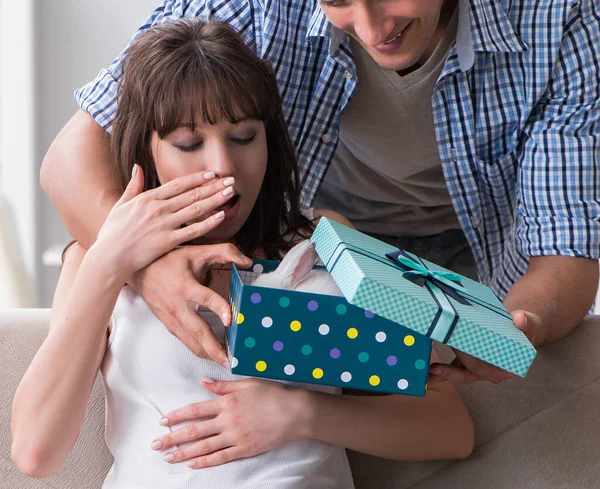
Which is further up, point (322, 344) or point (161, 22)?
point (161, 22)

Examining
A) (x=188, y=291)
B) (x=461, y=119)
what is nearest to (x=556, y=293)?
(x=461, y=119)

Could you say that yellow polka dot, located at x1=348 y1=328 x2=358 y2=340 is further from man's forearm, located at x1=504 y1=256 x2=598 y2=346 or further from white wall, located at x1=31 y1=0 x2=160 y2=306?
white wall, located at x1=31 y1=0 x2=160 y2=306

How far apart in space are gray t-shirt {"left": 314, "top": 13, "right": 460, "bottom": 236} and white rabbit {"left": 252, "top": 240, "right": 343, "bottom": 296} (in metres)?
0.61

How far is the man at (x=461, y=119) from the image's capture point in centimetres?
146

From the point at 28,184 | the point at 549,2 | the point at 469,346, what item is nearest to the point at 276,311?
the point at 469,346

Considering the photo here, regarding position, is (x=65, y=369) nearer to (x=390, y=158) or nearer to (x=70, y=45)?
(x=390, y=158)

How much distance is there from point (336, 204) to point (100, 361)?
0.79 m

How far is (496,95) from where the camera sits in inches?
62.9

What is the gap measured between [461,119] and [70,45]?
180 centimetres

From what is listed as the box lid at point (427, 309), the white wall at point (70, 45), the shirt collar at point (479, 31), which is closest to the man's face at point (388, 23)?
the shirt collar at point (479, 31)

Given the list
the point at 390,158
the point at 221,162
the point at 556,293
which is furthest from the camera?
the point at 390,158

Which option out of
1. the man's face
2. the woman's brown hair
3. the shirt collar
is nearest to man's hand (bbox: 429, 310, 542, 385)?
the woman's brown hair

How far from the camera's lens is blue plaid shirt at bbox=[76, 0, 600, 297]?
153 cm

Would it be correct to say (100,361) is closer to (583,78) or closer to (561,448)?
(561,448)
